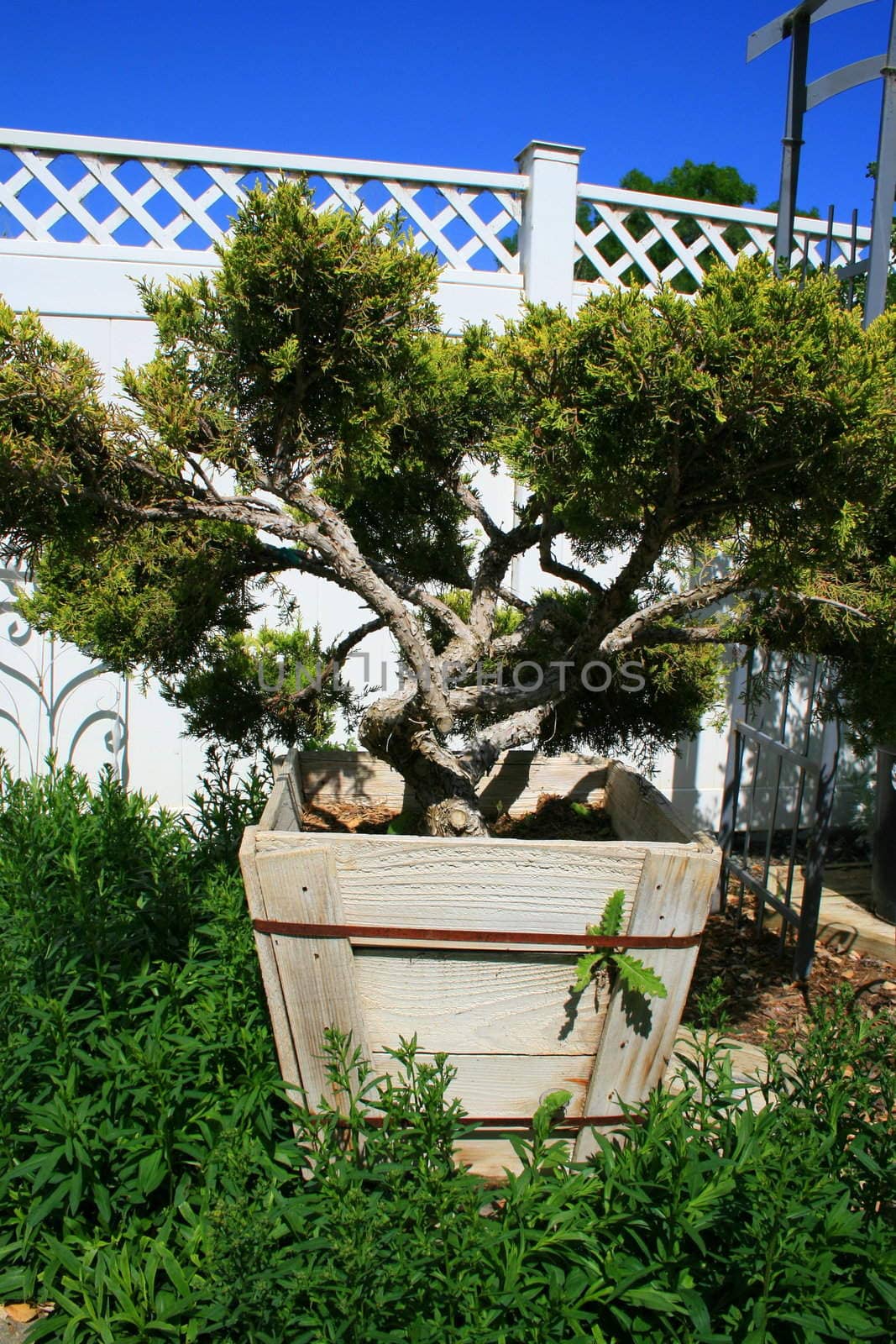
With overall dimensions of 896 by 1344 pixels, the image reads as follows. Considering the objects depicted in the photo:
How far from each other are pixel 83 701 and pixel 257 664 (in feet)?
5.89

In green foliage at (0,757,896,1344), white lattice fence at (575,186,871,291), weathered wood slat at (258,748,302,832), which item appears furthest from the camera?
white lattice fence at (575,186,871,291)

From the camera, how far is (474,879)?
162 centimetres

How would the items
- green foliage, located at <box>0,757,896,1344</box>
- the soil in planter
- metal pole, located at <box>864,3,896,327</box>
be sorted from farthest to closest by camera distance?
metal pole, located at <box>864,3,896,327</box>
the soil in planter
green foliage, located at <box>0,757,896,1344</box>

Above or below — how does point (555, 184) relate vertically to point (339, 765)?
above

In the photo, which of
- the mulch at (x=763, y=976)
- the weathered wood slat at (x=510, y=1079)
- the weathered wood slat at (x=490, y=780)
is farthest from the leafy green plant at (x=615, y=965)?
the mulch at (x=763, y=976)

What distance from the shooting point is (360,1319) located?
123 centimetres

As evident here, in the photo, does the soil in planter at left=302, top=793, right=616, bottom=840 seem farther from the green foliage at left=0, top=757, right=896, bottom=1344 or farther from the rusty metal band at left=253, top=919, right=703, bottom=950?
the rusty metal band at left=253, top=919, right=703, bottom=950

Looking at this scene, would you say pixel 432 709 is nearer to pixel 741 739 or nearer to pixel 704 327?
pixel 704 327

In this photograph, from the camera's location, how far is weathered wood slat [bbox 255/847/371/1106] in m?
1.58

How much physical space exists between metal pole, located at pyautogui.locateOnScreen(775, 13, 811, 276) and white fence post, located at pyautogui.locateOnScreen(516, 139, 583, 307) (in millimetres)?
1299

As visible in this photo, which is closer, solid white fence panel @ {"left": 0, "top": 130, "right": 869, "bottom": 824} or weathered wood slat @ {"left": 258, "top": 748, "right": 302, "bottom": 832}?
weathered wood slat @ {"left": 258, "top": 748, "right": 302, "bottom": 832}

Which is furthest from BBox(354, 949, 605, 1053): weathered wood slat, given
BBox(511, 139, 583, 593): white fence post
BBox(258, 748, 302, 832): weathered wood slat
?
BBox(511, 139, 583, 593): white fence post

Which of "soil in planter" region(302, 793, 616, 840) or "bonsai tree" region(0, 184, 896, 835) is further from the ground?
"bonsai tree" region(0, 184, 896, 835)

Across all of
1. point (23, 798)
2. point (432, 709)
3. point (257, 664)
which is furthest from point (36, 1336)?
point (23, 798)
